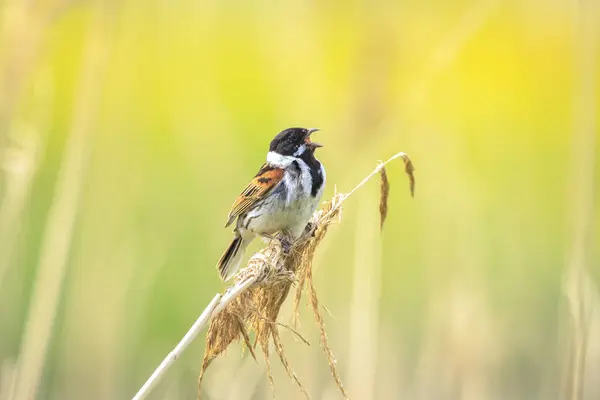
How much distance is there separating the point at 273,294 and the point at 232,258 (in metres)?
1.25

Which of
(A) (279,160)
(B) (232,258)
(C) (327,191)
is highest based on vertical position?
(A) (279,160)

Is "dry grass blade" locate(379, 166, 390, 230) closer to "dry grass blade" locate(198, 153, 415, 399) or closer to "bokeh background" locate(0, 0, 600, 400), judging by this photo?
"dry grass blade" locate(198, 153, 415, 399)

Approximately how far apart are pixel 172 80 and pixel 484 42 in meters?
2.63

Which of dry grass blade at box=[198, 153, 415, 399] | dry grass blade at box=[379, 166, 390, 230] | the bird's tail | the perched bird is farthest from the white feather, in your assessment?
dry grass blade at box=[379, 166, 390, 230]

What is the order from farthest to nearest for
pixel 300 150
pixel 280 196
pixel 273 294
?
pixel 300 150
pixel 280 196
pixel 273 294

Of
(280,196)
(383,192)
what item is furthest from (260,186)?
(383,192)

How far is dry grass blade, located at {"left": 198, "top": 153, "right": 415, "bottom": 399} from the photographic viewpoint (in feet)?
6.71

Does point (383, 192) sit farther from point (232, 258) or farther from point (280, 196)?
point (232, 258)

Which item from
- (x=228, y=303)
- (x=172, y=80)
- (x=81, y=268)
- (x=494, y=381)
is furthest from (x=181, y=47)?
(x=228, y=303)

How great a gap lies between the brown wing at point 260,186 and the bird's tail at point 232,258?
0.11m

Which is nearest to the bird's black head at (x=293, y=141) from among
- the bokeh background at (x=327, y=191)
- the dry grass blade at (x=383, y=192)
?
the bokeh background at (x=327, y=191)

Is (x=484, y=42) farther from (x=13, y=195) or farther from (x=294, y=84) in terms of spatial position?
(x=13, y=195)

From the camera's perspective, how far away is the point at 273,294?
7.23 ft

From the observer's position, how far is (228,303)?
2.01 m
